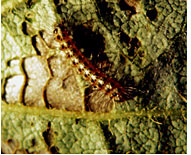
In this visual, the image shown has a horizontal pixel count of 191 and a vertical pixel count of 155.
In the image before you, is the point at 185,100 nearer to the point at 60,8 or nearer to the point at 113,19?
the point at 113,19

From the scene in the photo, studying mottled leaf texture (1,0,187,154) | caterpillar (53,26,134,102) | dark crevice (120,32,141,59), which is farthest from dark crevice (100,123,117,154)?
dark crevice (120,32,141,59)

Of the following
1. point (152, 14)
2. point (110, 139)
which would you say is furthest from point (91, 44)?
point (110, 139)

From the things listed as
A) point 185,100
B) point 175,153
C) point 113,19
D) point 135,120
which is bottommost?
point 175,153

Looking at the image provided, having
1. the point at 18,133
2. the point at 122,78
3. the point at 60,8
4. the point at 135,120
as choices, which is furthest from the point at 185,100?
the point at 18,133

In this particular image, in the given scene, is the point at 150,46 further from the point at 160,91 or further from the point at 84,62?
the point at 84,62

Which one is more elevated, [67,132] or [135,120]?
[135,120]

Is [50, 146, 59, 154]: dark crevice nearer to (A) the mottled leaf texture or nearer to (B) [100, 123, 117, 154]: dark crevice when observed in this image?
(A) the mottled leaf texture

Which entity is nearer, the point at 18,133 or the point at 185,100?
the point at 185,100
